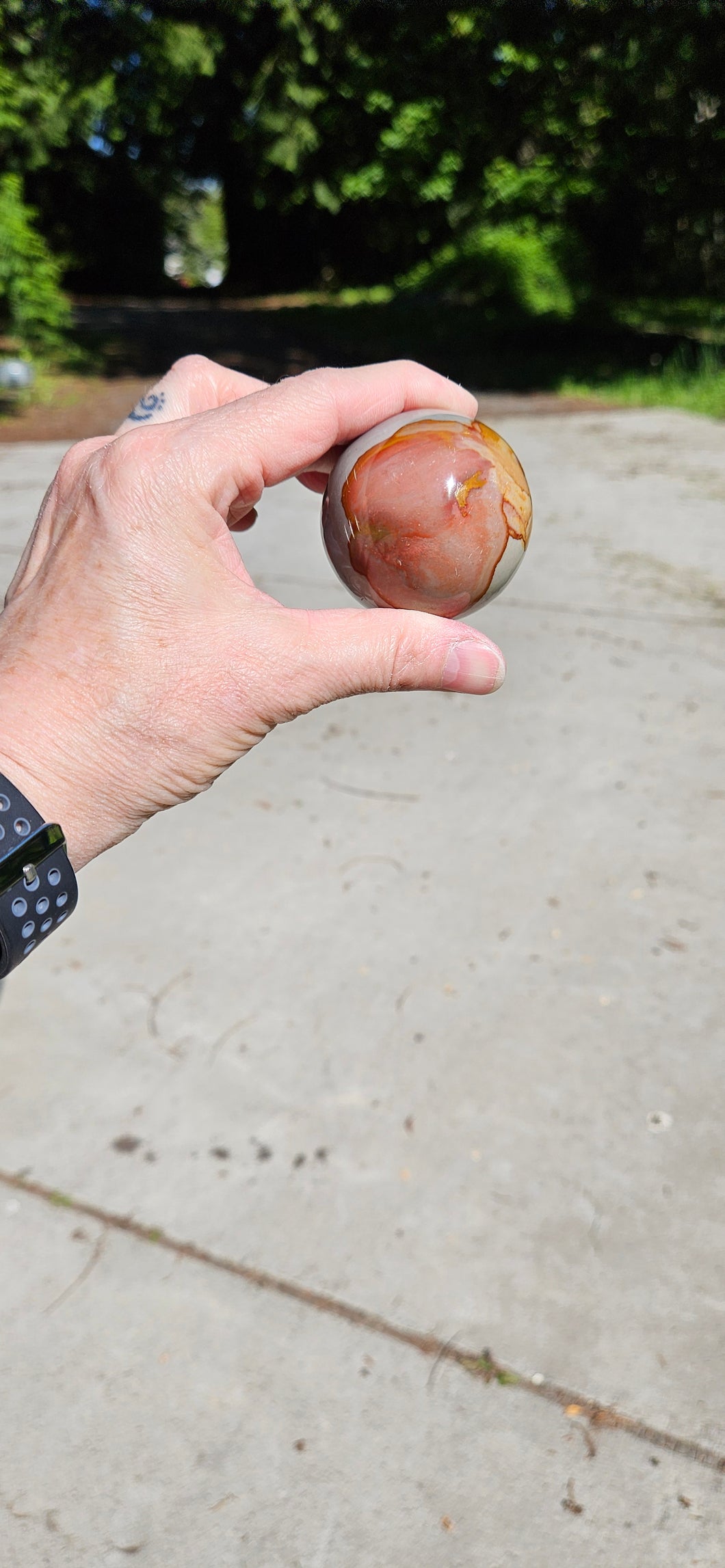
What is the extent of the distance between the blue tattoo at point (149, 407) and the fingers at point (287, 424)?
356 millimetres

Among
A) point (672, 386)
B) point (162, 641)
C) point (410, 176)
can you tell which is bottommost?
point (672, 386)

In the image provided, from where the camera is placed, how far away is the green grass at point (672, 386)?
35.1 feet

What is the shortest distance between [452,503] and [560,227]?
59.0ft

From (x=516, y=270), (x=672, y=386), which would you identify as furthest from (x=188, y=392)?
(x=516, y=270)

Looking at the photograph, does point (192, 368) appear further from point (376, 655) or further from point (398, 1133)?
point (398, 1133)

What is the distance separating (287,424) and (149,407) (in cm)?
48

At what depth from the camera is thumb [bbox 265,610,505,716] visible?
5.82 feet

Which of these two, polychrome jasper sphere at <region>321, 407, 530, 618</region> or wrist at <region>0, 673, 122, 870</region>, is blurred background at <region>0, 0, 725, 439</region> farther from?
wrist at <region>0, 673, 122, 870</region>

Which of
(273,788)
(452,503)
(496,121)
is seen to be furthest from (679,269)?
(452,503)

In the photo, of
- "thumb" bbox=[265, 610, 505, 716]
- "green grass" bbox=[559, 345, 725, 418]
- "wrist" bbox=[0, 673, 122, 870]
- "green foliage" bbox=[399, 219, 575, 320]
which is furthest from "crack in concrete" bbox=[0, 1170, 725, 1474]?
"green foliage" bbox=[399, 219, 575, 320]

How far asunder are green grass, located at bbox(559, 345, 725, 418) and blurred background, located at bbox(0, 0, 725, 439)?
45 mm

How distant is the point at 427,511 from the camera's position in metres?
2.04

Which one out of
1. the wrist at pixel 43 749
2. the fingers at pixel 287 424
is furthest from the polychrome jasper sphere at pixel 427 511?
the wrist at pixel 43 749

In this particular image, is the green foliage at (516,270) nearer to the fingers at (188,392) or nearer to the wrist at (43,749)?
the fingers at (188,392)
